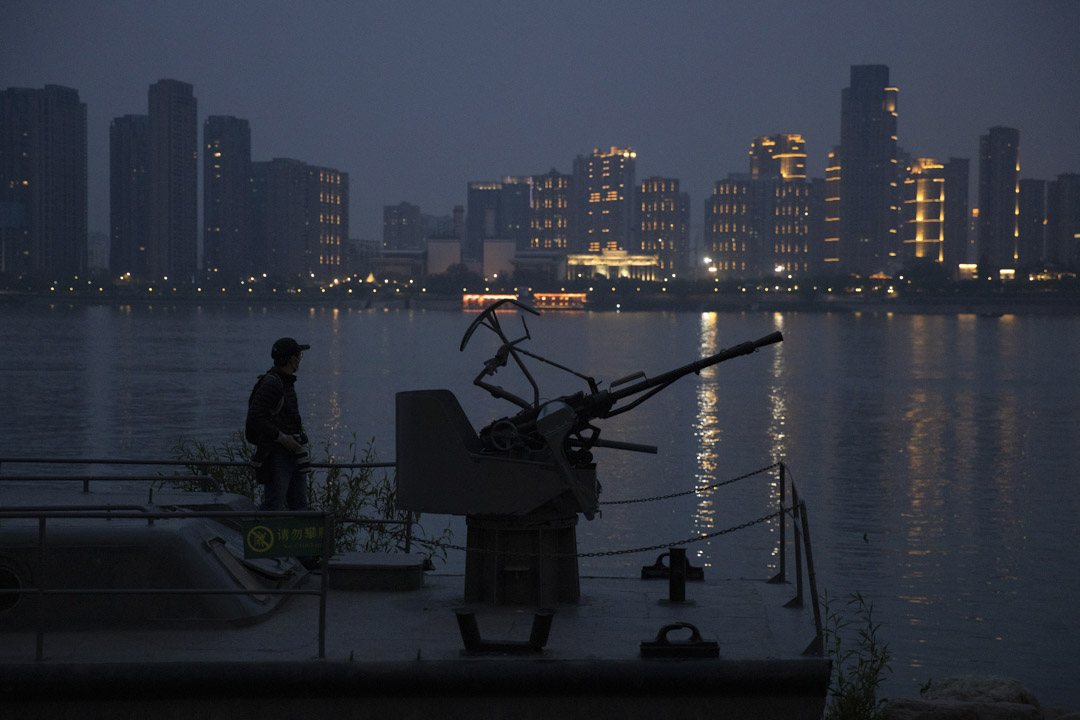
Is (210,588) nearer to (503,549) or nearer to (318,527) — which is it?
(318,527)

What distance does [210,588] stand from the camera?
341 inches

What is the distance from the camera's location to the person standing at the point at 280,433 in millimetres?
10586

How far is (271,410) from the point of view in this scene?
10.6m

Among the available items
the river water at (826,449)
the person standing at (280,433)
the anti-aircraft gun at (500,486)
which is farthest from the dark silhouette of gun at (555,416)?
the river water at (826,449)

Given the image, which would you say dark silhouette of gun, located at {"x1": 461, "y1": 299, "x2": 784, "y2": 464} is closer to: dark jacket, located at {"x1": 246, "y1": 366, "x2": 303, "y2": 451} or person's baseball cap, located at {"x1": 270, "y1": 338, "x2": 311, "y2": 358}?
person's baseball cap, located at {"x1": 270, "y1": 338, "x2": 311, "y2": 358}

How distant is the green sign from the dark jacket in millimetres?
2180

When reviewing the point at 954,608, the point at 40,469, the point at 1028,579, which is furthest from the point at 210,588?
the point at 40,469

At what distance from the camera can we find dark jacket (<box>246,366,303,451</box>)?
10570 mm

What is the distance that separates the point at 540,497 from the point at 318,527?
1.93 meters

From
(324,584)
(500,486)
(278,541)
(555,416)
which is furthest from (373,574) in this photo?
(324,584)

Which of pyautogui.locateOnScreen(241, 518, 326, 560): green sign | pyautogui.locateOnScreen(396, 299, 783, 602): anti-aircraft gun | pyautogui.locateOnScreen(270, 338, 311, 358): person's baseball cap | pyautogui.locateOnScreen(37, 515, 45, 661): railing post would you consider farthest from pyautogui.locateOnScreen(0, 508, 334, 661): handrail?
pyautogui.locateOnScreen(270, 338, 311, 358): person's baseball cap

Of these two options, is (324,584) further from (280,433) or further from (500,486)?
(280,433)

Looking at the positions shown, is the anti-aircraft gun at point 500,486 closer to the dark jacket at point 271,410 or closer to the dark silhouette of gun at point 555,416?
the dark silhouette of gun at point 555,416

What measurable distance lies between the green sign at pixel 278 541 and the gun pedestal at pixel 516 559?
1681mm
